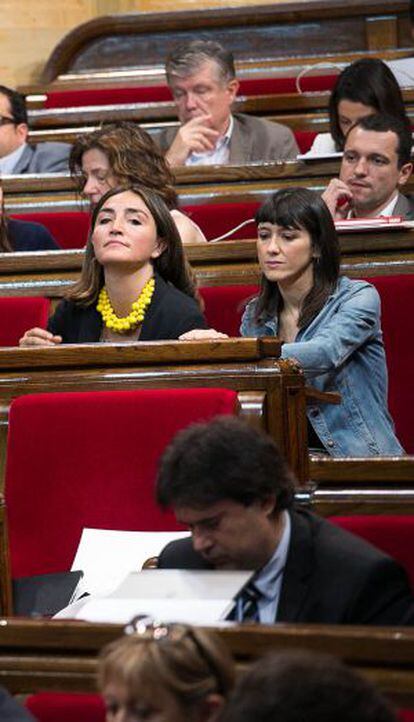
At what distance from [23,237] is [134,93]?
35.9 inches

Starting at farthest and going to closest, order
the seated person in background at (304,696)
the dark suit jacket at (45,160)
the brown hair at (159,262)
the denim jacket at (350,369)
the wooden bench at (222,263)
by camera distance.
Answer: the dark suit jacket at (45,160) < the wooden bench at (222,263) < the brown hair at (159,262) < the denim jacket at (350,369) < the seated person in background at (304,696)

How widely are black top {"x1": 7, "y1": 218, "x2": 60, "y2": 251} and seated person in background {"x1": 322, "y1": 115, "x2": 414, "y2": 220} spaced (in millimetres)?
326

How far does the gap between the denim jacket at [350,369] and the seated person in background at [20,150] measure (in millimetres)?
850

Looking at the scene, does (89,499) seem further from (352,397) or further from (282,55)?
(282,55)

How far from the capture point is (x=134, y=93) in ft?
8.73

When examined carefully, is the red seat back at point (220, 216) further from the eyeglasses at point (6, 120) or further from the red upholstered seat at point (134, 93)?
the red upholstered seat at point (134, 93)

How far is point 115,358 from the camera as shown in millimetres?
1261

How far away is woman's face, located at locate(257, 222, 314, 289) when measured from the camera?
1.41 m

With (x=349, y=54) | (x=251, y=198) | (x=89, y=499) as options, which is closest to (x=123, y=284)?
(x=89, y=499)

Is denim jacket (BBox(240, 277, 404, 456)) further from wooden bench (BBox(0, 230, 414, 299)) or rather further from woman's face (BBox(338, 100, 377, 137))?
woman's face (BBox(338, 100, 377, 137))

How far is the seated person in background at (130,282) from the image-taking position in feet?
4.66

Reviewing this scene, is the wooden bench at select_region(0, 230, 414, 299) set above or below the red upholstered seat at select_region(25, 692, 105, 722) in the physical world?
above

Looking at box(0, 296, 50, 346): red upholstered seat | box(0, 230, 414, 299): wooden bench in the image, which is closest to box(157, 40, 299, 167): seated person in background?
box(0, 230, 414, 299): wooden bench

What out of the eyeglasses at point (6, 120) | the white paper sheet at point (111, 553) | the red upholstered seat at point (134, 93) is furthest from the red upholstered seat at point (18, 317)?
the red upholstered seat at point (134, 93)
